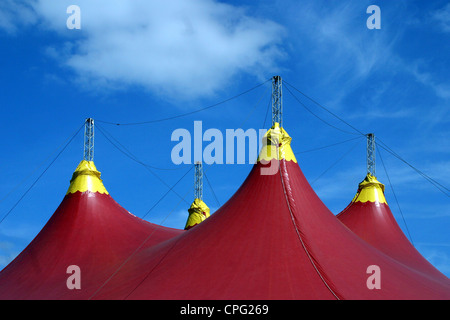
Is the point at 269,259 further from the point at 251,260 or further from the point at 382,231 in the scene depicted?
the point at 382,231

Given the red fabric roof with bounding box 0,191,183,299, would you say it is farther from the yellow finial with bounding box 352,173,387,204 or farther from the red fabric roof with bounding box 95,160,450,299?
the yellow finial with bounding box 352,173,387,204

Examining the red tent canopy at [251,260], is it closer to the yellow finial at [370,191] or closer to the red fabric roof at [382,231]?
the red fabric roof at [382,231]

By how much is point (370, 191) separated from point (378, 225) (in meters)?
1.26

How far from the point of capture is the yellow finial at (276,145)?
34.1ft

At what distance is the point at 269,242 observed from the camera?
9.05 meters

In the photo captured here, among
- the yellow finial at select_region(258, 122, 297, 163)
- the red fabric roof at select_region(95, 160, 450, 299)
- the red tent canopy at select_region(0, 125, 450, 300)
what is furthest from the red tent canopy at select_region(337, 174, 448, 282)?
the yellow finial at select_region(258, 122, 297, 163)

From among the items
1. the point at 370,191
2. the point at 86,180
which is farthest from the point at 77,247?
the point at 370,191

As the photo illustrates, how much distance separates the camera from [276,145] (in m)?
10.5

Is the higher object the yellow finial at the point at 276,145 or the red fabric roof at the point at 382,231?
the yellow finial at the point at 276,145

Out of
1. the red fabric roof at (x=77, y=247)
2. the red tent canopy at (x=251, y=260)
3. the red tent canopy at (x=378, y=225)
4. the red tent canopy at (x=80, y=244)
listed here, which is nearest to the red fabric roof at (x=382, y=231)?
the red tent canopy at (x=378, y=225)

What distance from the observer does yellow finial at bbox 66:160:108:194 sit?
13.4 metres
